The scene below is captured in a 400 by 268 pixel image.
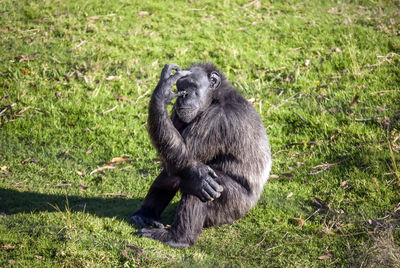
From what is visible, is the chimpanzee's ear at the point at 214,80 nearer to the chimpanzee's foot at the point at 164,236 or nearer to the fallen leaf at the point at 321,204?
the chimpanzee's foot at the point at 164,236

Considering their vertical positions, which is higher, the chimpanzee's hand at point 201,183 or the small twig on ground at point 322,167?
the chimpanzee's hand at point 201,183

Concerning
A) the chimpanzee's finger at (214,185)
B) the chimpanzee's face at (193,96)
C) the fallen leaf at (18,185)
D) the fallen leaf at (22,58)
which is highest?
the chimpanzee's face at (193,96)

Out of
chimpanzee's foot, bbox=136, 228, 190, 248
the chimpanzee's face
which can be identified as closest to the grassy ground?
chimpanzee's foot, bbox=136, 228, 190, 248

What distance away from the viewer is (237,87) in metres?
9.07

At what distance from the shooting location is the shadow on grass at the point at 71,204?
234 inches

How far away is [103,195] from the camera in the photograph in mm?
6695

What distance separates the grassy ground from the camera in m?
5.19

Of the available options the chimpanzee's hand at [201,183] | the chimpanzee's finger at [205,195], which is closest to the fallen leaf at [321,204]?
the chimpanzee's hand at [201,183]

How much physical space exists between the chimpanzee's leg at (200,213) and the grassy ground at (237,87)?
160mm

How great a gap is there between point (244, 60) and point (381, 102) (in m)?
2.98

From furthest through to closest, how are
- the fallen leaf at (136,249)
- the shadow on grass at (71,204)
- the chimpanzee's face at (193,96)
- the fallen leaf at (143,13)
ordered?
the fallen leaf at (143,13)
the shadow on grass at (71,204)
the chimpanzee's face at (193,96)
the fallen leaf at (136,249)

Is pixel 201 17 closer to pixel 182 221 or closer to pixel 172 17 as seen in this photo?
pixel 172 17

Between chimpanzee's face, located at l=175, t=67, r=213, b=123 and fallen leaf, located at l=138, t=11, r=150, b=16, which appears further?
fallen leaf, located at l=138, t=11, r=150, b=16

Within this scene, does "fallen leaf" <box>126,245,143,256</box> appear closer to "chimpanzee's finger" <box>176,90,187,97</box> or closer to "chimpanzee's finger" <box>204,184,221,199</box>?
"chimpanzee's finger" <box>204,184,221,199</box>
